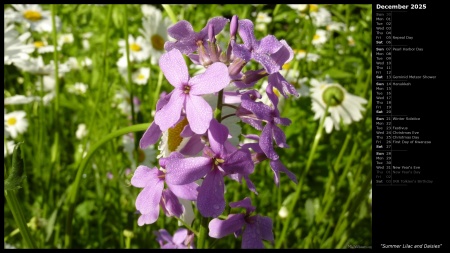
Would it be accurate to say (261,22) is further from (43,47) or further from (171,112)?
(171,112)

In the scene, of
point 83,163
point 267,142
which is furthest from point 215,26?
point 83,163

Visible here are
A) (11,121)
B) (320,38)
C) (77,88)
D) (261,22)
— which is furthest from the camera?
(320,38)

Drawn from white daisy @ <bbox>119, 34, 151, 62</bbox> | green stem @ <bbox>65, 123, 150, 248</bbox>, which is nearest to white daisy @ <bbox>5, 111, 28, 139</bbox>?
white daisy @ <bbox>119, 34, 151, 62</bbox>

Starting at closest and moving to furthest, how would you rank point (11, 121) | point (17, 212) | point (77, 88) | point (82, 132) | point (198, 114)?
point (198, 114) < point (17, 212) < point (11, 121) < point (82, 132) < point (77, 88)

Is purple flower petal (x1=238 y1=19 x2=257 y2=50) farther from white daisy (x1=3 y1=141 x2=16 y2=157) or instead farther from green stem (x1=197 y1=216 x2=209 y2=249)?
white daisy (x1=3 y1=141 x2=16 y2=157)
